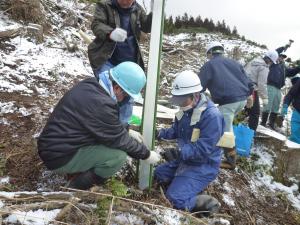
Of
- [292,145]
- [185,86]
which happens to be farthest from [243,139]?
[185,86]

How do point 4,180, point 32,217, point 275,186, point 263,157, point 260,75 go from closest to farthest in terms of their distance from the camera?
1. point 32,217
2. point 4,180
3. point 275,186
4. point 263,157
5. point 260,75

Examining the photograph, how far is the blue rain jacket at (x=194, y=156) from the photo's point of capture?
4031mm

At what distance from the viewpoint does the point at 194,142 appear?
13.5ft

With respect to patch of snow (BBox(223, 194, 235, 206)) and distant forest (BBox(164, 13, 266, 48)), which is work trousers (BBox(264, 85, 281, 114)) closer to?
patch of snow (BBox(223, 194, 235, 206))

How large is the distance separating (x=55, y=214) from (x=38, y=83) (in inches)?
139

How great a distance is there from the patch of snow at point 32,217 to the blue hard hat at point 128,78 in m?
1.13

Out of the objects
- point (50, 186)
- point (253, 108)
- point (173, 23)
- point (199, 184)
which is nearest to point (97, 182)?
point (50, 186)

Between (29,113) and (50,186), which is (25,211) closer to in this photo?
(50,186)

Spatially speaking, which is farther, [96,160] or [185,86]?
[185,86]

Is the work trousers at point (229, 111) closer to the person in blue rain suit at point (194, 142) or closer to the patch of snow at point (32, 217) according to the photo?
the person in blue rain suit at point (194, 142)

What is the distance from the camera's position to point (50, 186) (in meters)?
3.91

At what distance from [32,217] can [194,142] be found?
178cm

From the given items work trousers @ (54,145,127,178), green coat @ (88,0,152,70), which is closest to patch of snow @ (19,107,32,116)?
green coat @ (88,0,152,70)

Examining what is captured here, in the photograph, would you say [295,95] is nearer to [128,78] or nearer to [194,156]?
[194,156]
